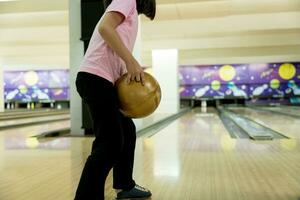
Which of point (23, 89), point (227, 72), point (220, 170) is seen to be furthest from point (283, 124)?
point (23, 89)

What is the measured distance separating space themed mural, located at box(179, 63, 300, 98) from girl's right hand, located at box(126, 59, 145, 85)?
705 inches

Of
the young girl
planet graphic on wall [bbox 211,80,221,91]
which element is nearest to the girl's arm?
the young girl

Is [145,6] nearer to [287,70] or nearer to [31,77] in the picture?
[287,70]

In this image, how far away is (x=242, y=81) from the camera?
63.2 ft

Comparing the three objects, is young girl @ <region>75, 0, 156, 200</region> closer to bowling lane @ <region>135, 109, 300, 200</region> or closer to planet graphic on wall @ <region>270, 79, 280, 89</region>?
bowling lane @ <region>135, 109, 300, 200</region>

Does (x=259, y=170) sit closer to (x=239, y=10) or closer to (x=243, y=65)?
(x=239, y=10)

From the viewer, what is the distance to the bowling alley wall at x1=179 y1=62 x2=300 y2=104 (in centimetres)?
1877

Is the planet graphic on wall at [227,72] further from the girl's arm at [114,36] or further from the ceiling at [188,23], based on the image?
the girl's arm at [114,36]

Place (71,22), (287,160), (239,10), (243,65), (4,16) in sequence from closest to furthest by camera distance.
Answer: (287,160) → (71,22) → (239,10) → (4,16) → (243,65)

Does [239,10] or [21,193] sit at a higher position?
[239,10]

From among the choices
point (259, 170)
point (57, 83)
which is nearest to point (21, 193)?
point (259, 170)

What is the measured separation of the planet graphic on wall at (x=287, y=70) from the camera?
61.1 ft

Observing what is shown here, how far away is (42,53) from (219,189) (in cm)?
1382

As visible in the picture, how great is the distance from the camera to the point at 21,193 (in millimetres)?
2064
